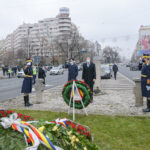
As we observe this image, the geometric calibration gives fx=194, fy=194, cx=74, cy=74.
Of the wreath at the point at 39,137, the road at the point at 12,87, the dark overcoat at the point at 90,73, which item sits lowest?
the road at the point at 12,87

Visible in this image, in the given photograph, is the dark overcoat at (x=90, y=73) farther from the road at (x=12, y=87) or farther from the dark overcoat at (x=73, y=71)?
the road at (x=12, y=87)

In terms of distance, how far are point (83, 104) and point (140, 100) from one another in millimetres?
2862

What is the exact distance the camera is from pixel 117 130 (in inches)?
191

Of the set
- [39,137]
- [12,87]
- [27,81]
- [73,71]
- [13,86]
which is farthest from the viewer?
[13,86]

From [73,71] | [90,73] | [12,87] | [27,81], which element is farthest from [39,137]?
[12,87]

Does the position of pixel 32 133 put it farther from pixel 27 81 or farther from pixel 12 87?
pixel 12 87

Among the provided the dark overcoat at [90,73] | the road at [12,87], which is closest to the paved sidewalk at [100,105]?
the dark overcoat at [90,73]

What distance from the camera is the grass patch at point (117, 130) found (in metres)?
3.99

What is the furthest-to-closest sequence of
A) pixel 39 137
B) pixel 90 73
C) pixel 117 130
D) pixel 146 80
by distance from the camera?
1. pixel 90 73
2. pixel 146 80
3. pixel 117 130
4. pixel 39 137

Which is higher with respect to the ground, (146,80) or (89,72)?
(89,72)

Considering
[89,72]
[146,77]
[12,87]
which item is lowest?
[12,87]

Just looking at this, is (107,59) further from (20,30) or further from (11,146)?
(11,146)

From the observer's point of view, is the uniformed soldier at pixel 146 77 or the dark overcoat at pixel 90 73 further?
the dark overcoat at pixel 90 73

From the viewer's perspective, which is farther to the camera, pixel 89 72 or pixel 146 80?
pixel 89 72
